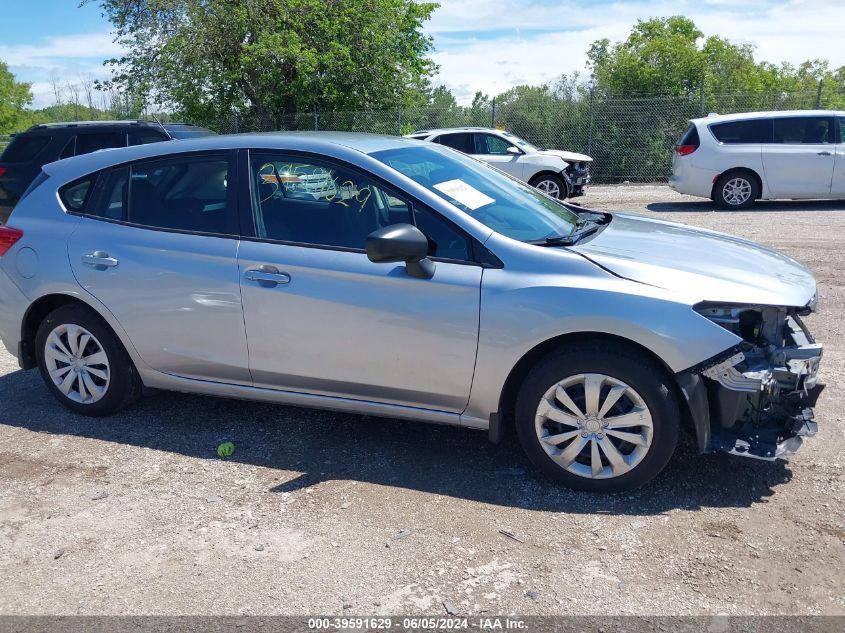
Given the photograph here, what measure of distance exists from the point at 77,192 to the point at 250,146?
1.26m

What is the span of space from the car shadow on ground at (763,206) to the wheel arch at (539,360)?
38.3 ft

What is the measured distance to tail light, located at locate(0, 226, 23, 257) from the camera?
500 cm

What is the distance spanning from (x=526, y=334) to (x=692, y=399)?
803 mm

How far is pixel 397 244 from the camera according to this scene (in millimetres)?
3738

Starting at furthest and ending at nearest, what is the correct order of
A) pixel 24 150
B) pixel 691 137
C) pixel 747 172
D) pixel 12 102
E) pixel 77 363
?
1. pixel 12 102
2. pixel 691 137
3. pixel 747 172
4. pixel 24 150
5. pixel 77 363

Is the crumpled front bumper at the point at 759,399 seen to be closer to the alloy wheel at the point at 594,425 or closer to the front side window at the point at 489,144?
the alloy wheel at the point at 594,425

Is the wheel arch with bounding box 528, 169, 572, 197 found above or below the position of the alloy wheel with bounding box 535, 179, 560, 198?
above

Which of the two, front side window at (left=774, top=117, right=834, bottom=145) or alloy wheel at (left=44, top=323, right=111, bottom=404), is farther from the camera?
front side window at (left=774, top=117, right=834, bottom=145)

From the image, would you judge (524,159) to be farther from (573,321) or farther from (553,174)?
(573,321)

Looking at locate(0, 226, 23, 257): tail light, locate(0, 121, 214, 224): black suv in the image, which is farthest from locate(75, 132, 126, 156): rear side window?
locate(0, 226, 23, 257): tail light

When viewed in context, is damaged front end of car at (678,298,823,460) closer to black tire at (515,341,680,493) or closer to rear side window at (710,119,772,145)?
black tire at (515,341,680,493)

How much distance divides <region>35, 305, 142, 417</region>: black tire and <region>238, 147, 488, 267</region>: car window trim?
1.16 m

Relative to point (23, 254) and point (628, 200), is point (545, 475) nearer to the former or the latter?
point (23, 254)

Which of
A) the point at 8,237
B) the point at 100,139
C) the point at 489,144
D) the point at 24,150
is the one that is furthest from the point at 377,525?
the point at 489,144
